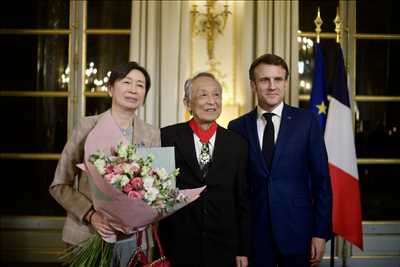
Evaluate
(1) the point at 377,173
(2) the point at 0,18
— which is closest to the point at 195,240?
(1) the point at 377,173

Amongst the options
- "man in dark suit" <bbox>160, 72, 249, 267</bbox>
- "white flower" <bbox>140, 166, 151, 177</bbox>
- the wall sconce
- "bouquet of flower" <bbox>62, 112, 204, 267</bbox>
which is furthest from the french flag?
"white flower" <bbox>140, 166, 151, 177</bbox>

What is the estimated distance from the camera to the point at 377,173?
15.3 ft

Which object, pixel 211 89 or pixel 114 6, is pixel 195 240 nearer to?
pixel 211 89

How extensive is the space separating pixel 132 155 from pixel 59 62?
3.33 metres

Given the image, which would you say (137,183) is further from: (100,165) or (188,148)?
(188,148)

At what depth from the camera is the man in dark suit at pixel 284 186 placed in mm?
2334

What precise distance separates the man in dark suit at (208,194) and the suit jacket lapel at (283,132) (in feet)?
0.60

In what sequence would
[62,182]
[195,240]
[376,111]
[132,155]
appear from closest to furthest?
[132,155] < [62,182] < [195,240] < [376,111]

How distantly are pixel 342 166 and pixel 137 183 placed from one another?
2526 millimetres

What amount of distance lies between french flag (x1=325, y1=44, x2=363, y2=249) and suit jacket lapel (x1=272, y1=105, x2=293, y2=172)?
1.40m

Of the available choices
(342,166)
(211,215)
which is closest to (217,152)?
(211,215)

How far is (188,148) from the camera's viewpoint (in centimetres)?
229

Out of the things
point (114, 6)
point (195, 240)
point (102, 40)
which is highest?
point (114, 6)

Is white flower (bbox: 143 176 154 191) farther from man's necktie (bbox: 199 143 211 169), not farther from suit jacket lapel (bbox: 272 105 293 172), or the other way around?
suit jacket lapel (bbox: 272 105 293 172)
